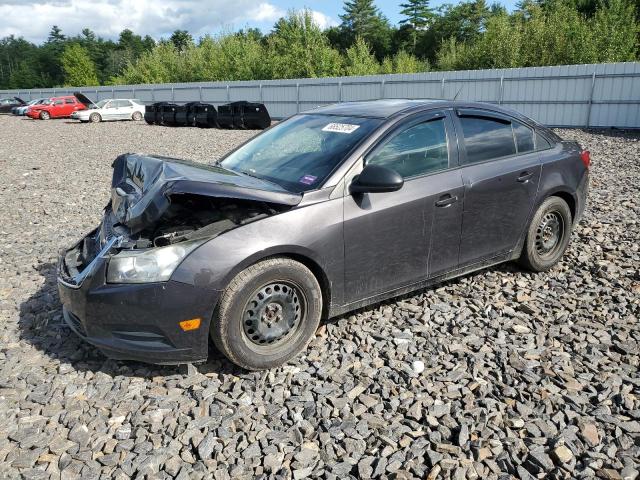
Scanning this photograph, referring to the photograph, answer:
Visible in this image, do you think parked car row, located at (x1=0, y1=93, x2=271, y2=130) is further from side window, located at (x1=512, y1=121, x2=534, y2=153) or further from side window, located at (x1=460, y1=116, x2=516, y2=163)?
side window, located at (x1=460, y1=116, x2=516, y2=163)

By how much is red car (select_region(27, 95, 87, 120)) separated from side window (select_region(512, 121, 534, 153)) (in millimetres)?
36664

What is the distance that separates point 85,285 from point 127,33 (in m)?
143

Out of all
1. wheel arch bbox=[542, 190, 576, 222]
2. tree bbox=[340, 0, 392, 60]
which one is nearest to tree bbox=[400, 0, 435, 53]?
tree bbox=[340, 0, 392, 60]

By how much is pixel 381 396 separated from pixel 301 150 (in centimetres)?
195

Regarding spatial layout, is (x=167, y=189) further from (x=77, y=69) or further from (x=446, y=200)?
(x=77, y=69)

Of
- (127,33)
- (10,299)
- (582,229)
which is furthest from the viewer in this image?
(127,33)

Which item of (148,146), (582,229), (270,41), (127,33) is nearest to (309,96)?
(148,146)

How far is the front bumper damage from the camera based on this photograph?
10.0 ft

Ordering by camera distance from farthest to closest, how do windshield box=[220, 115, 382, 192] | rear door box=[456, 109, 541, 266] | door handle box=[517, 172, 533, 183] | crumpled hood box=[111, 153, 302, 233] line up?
door handle box=[517, 172, 533, 183], rear door box=[456, 109, 541, 266], windshield box=[220, 115, 382, 192], crumpled hood box=[111, 153, 302, 233]

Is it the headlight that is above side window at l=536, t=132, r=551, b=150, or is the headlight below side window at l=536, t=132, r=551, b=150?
below

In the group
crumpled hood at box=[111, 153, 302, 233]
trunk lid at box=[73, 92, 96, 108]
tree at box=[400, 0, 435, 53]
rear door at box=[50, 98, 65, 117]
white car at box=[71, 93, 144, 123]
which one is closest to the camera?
crumpled hood at box=[111, 153, 302, 233]

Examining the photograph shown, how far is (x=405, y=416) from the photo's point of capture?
3010 millimetres

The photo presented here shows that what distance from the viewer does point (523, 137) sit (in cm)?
471

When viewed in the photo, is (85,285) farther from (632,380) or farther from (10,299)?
(632,380)
